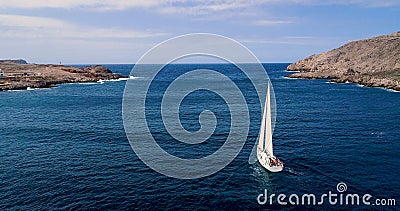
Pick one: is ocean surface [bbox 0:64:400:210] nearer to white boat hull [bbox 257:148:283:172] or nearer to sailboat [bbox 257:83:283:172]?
white boat hull [bbox 257:148:283:172]

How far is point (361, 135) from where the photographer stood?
240 ft

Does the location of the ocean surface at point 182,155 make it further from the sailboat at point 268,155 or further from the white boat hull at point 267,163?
the sailboat at point 268,155

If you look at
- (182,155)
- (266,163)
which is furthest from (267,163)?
(182,155)

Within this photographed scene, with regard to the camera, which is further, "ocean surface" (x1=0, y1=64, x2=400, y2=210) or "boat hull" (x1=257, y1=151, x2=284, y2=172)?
"boat hull" (x1=257, y1=151, x2=284, y2=172)

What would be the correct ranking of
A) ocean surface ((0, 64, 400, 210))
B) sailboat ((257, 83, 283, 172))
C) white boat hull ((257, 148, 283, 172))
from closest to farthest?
1. ocean surface ((0, 64, 400, 210))
2. white boat hull ((257, 148, 283, 172))
3. sailboat ((257, 83, 283, 172))

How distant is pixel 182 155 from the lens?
61.3 meters

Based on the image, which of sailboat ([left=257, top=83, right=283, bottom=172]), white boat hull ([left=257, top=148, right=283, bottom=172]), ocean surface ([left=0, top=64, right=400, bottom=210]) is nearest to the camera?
ocean surface ([left=0, top=64, right=400, bottom=210])

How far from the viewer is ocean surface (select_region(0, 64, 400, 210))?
1759 inches

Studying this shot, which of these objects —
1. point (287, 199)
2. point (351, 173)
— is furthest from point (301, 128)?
point (287, 199)

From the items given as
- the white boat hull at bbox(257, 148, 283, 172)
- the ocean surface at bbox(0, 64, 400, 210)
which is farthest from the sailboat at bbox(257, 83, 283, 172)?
the ocean surface at bbox(0, 64, 400, 210)

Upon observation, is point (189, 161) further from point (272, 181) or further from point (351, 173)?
point (351, 173)

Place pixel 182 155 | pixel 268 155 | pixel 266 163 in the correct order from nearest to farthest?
pixel 266 163
pixel 268 155
pixel 182 155

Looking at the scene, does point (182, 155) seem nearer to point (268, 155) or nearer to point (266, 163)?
point (268, 155)

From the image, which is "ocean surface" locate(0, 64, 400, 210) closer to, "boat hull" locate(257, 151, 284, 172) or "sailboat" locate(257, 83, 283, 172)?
"boat hull" locate(257, 151, 284, 172)
